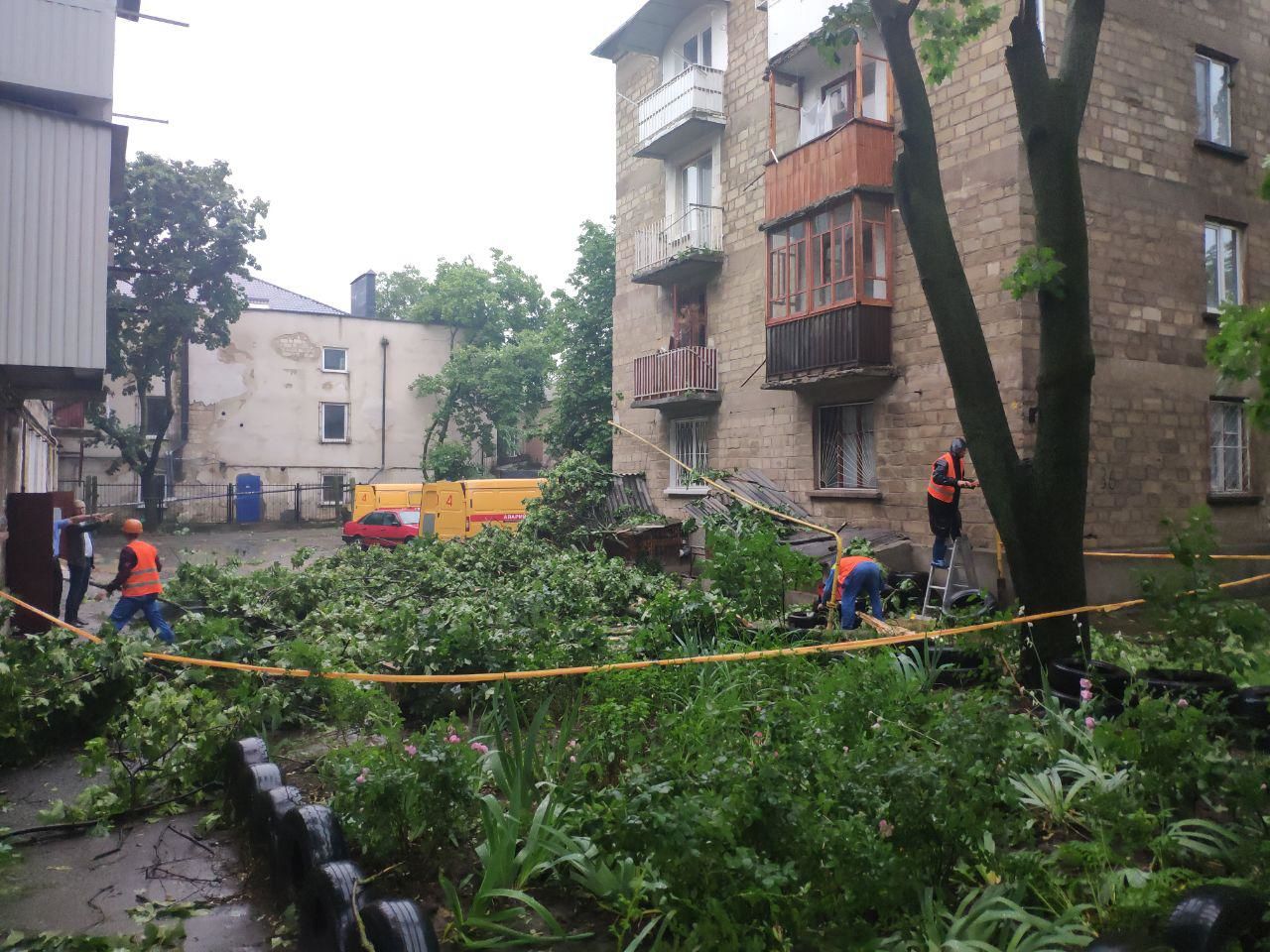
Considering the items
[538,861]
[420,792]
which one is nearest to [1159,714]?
[538,861]

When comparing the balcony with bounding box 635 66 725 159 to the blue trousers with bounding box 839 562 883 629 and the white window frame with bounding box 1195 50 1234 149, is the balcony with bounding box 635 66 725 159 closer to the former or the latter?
the white window frame with bounding box 1195 50 1234 149

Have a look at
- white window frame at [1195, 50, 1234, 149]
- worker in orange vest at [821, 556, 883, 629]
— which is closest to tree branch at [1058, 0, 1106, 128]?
worker in orange vest at [821, 556, 883, 629]

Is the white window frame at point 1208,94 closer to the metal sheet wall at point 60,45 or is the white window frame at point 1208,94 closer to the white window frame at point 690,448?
the white window frame at point 690,448

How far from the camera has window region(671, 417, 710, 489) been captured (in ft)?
61.5

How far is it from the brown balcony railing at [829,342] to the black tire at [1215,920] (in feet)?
38.1

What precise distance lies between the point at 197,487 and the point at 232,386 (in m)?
3.98

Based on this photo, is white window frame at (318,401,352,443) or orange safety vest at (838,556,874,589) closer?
orange safety vest at (838,556,874,589)

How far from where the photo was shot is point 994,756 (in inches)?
134

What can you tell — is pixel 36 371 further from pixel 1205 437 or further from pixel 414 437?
pixel 414 437

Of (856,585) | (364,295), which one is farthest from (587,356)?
(364,295)

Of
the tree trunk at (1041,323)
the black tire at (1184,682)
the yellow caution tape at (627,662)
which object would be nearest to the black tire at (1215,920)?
the black tire at (1184,682)

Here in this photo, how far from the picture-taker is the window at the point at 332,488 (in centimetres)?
3609

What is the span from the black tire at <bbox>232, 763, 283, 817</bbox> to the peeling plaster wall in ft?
106

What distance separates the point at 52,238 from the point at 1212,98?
16.2 meters
